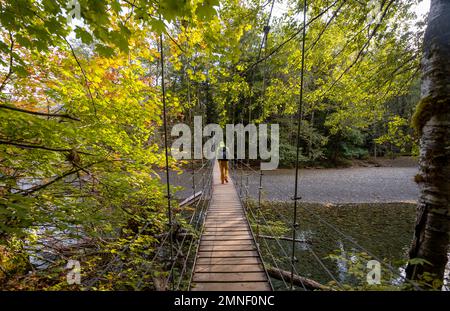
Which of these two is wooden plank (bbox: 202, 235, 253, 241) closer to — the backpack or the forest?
the forest

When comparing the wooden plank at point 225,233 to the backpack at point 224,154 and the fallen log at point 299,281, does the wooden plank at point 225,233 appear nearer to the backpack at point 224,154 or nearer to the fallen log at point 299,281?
the fallen log at point 299,281

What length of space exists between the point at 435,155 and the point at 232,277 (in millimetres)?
2021

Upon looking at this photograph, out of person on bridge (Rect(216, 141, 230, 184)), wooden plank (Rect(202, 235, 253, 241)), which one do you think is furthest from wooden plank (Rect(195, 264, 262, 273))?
person on bridge (Rect(216, 141, 230, 184))

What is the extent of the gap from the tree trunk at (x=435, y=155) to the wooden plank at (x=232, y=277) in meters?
1.24

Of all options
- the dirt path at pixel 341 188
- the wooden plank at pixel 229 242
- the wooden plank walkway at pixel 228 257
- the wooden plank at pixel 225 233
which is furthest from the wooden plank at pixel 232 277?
the dirt path at pixel 341 188

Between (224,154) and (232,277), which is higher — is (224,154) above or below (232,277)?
above

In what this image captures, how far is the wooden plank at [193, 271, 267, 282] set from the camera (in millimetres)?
2133

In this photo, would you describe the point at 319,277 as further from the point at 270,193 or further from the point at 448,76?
the point at 270,193

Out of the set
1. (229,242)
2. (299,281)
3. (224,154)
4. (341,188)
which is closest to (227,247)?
(229,242)

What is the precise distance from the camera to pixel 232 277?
7.14 feet

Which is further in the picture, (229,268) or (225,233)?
(225,233)

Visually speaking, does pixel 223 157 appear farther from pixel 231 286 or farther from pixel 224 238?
pixel 231 286

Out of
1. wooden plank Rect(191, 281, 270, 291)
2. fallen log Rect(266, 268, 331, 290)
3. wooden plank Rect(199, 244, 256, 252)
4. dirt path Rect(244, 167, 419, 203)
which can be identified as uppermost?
wooden plank Rect(199, 244, 256, 252)

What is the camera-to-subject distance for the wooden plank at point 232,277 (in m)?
2.13
